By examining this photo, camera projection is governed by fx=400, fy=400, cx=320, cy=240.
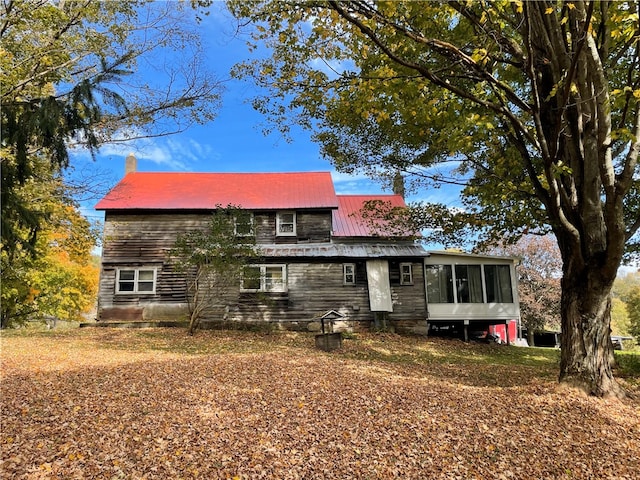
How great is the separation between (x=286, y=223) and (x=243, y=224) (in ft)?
12.8

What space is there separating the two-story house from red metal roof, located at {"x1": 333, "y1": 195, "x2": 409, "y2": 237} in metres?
0.26

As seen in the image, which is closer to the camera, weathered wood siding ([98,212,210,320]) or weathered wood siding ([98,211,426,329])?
weathered wood siding ([98,211,426,329])

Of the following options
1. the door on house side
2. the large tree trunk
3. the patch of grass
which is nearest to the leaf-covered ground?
the large tree trunk

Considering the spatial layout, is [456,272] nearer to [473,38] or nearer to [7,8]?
[473,38]

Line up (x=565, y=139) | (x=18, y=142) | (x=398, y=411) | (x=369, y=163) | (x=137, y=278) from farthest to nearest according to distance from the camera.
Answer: (x=137, y=278)
(x=369, y=163)
(x=565, y=139)
(x=398, y=411)
(x=18, y=142)

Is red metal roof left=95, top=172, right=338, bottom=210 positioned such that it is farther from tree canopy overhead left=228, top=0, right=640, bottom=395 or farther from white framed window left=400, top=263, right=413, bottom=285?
tree canopy overhead left=228, top=0, right=640, bottom=395

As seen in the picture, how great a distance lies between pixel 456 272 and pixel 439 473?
15102 millimetres

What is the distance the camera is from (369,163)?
13.6 meters

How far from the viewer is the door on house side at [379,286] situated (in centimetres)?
1803

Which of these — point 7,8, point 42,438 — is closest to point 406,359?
point 42,438

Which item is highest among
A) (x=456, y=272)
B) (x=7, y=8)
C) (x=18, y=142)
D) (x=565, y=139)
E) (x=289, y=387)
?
(x=7, y=8)

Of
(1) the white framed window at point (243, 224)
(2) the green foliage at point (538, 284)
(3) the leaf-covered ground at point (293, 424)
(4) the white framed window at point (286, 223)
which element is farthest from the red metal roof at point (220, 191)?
(2) the green foliage at point (538, 284)

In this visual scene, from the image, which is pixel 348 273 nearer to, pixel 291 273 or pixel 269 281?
pixel 291 273

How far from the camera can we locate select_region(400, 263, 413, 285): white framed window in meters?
18.6
